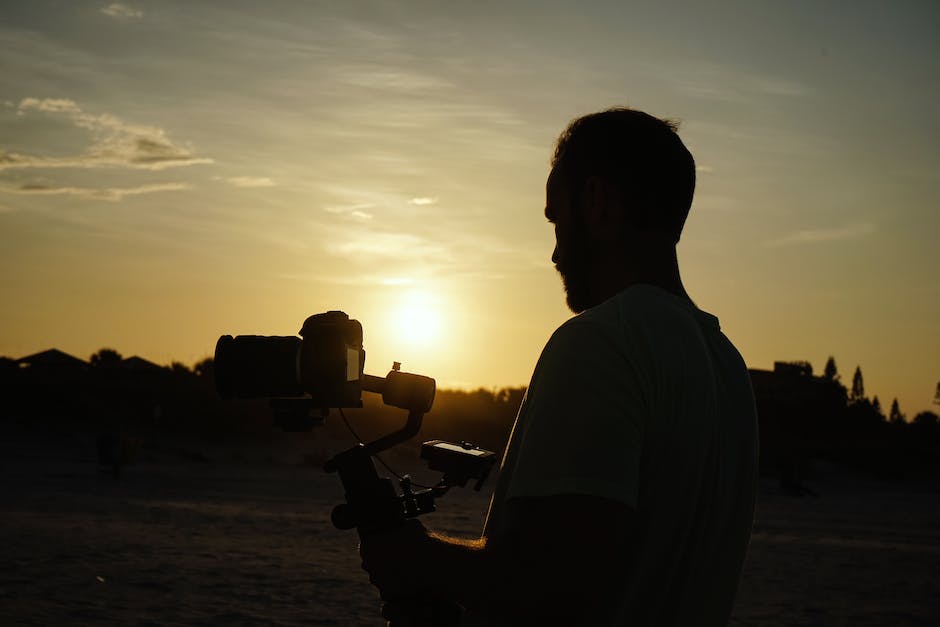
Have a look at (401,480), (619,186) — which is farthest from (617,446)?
(401,480)

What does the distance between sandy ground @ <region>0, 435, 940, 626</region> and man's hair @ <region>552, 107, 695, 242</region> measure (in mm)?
7158

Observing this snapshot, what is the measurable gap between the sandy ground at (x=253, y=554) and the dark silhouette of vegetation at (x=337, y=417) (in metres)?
3.91

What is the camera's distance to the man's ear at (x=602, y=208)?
73.2 inches

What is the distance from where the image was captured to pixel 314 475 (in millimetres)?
25562

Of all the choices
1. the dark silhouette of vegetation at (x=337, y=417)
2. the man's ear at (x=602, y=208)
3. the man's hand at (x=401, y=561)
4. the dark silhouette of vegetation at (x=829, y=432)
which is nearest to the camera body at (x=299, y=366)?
the man's hand at (x=401, y=561)

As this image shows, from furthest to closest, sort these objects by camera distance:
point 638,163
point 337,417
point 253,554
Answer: point 337,417, point 253,554, point 638,163

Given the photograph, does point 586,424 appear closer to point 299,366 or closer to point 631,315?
point 631,315

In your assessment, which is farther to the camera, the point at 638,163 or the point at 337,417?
the point at 337,417

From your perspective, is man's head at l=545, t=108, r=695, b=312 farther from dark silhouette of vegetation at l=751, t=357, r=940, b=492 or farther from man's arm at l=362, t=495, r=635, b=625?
dark silhouette of vegetation at l=751, t=357, r=940, b=492

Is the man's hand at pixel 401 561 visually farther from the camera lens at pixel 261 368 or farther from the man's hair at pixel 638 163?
the man's hair at pixel 638 163

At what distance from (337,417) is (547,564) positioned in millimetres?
33614

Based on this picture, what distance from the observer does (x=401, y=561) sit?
1.80 m

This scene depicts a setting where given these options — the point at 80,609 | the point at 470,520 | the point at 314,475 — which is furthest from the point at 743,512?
the point at 314,475

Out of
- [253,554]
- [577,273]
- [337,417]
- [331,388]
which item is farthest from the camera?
[337,417]
